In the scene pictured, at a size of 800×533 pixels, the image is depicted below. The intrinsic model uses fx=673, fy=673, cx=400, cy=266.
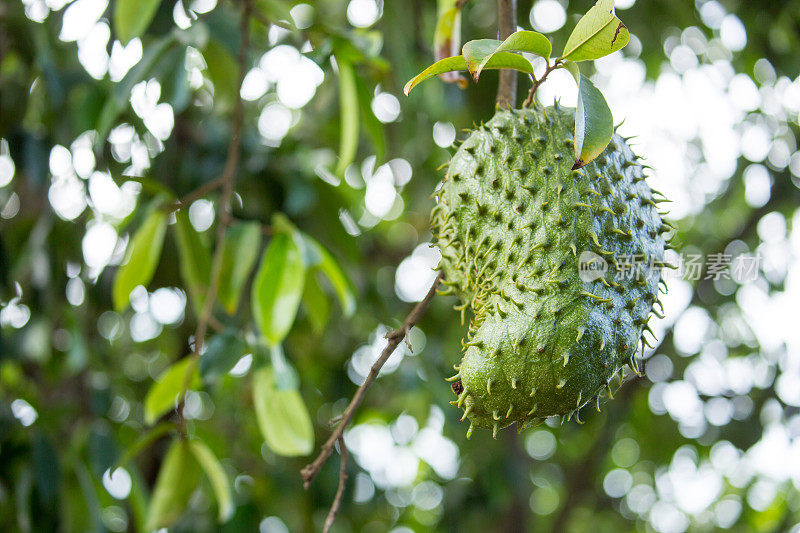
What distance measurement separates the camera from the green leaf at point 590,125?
0.80 meters

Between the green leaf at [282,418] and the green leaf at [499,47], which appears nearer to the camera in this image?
the green leaf at [499,47]

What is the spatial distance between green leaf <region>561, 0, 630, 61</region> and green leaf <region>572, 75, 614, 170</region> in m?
0.05

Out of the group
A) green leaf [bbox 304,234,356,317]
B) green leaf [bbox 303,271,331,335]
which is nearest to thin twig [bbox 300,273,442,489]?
green leaf [bbox 304,234,356,317]

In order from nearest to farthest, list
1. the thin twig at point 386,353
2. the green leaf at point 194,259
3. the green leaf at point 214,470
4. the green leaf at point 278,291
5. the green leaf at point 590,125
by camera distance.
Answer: the green leaf at point 590,125 → the thin twig at point 386,353 → the green leaf at point 278,291 → the green leaf at point 214,470 → the green leaf at point 194,259

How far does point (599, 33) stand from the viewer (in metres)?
0.85

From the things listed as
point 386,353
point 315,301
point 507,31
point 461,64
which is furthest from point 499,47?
point 315,301

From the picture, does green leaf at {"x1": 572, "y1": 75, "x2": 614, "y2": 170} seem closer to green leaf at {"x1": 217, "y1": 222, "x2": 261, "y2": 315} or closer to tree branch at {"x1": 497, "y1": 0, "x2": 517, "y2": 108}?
tree branch at {"x1": 497, "y1": 0, "x2": 517, "y2": 108}

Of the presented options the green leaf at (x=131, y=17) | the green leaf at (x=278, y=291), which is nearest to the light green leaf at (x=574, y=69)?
the green leaf at (x=278, y=291)

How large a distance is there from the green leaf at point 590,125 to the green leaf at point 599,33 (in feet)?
0.18

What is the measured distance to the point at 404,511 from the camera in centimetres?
518

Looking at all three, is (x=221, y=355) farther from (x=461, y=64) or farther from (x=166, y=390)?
(x=461, y=64)

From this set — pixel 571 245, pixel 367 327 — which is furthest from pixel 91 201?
pixel 571 245

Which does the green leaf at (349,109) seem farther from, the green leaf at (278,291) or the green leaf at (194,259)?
the green leaf at (194,259)

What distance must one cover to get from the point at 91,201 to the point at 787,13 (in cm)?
262
